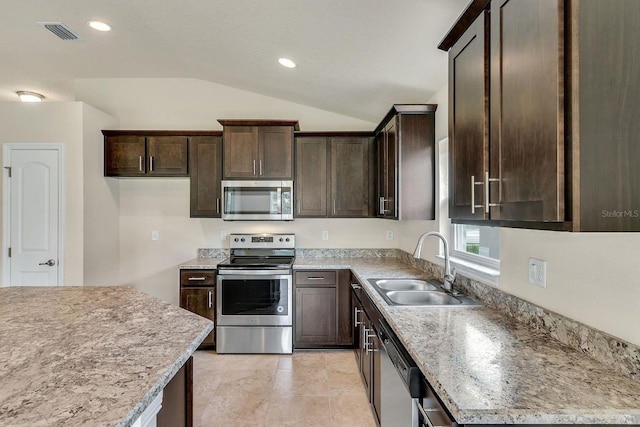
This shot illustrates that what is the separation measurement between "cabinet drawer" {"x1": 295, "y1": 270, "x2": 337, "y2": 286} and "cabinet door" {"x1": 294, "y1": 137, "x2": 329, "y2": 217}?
2.17 ft

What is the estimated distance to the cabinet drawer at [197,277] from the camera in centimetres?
340

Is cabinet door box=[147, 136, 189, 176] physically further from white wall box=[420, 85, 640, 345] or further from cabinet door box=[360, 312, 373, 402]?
white wall box=[420, 85, 640, 345]

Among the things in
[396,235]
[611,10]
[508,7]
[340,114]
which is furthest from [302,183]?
[611,10]

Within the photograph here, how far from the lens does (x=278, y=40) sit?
2.51 meters

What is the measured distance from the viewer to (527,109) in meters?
1.01

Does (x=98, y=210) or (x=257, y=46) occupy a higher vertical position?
(x=257, y=46)

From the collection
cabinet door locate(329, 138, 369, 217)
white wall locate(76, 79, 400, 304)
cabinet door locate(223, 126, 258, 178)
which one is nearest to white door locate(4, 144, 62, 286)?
white wall locate(76, 79, 400, 304)

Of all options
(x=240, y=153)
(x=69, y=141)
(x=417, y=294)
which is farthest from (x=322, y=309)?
(x=69, y=141)

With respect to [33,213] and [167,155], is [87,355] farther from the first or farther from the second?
[33,213]

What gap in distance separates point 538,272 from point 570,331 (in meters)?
0.28

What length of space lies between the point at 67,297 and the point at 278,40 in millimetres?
2158

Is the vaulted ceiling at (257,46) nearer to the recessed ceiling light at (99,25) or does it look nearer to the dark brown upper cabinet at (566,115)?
the recessed ceiling light at (99,25)

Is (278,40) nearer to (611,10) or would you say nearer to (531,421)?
(611,10)

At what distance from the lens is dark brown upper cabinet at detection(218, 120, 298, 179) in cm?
357
